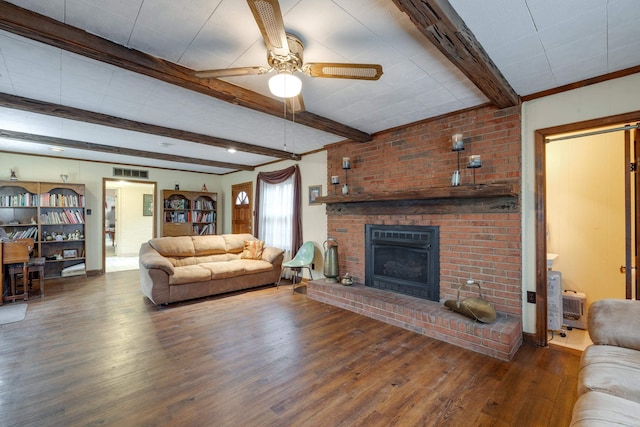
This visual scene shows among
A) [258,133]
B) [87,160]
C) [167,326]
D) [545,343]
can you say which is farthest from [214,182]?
[545,343]

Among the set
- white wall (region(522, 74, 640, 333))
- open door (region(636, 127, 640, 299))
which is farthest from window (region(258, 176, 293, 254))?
open door (region(636, 127, 640, 299))

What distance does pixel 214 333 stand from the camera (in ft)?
9.46

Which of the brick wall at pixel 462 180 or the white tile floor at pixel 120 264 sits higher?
the brick wall at pixel 462 180

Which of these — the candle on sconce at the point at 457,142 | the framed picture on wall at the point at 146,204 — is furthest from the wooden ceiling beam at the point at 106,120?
the framed picture on wall at the point at 146,204

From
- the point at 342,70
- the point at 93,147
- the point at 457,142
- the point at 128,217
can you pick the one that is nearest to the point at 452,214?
the point at 457,142

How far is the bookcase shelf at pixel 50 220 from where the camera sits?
16.4ft

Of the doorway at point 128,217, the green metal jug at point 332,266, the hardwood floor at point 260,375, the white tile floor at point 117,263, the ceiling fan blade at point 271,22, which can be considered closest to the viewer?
the ceiling fan blade at point 271,22

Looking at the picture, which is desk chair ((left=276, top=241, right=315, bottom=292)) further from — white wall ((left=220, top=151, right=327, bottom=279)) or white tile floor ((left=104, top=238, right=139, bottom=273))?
white tile floor ((left=104, top=238, right=139, bottom=273))

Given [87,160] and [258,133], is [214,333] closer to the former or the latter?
[258,133]

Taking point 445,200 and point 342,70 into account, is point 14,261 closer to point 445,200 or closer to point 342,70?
point 342,70

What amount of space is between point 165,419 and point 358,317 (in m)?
2.18

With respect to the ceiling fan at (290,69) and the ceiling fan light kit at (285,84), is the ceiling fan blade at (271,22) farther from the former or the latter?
the ceiling fan light kit at (285,84)

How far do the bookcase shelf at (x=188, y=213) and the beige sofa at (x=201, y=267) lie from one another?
222 centimetres

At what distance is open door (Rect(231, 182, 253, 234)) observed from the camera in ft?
21.9
